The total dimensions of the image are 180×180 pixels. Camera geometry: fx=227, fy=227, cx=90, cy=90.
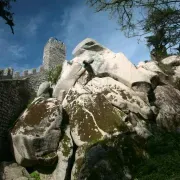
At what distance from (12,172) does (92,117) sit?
3876 millimetres

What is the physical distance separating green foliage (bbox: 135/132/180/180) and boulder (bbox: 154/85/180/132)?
93 cm

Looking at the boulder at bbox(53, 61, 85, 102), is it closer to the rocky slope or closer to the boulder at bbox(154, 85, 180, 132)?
the rocky slope

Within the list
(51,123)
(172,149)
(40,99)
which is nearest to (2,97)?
(40,99)

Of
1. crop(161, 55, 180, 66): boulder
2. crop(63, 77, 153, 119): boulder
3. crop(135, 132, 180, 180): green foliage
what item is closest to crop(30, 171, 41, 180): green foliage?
crop(63, 77, 153, 119): boulder

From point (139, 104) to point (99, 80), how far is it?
258cm

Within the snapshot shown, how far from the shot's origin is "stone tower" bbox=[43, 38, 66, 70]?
24906mm

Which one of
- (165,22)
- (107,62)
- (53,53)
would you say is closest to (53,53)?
(53,53)

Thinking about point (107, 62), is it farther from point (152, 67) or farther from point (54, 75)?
point (54, 75)

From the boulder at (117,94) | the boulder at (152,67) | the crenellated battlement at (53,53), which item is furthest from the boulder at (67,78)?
the crenellated battlement at (53,53)

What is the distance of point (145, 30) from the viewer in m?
8.91

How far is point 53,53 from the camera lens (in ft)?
84.9

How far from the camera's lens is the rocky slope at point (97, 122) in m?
8.05

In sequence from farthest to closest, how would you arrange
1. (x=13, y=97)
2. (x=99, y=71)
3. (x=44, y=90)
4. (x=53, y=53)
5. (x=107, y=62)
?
(x=53, y=53)
(x=107, y=62)
(x=99, y=71)
(x=44, y=90)
(x=13, y=97)

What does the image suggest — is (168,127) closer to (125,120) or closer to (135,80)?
(125,120)
